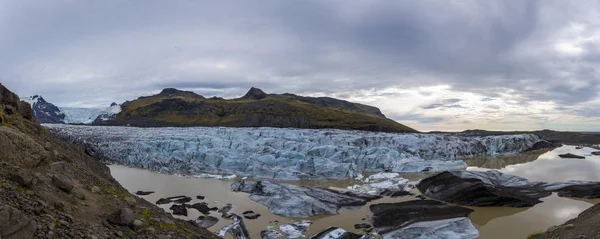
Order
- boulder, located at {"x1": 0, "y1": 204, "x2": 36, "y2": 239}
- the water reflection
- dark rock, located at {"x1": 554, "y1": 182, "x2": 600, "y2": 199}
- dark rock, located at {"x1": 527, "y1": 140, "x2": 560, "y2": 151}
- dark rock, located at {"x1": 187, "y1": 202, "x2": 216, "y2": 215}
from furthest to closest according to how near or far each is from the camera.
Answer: dark rock, located at {"x1": 527, "y1": 140, "x2": 560, "y2": 151}, the water reflection, dark rock, located at {"x1": 554, "y1": 182, "x2": 600, "y2": 199}, dark rock, located at {"x1": 187, "y1": 202, "x2": 216, "y2": 215}, boulder, located at {"x1": 0, "y1": 204, "x2": 36, "y2": 239}

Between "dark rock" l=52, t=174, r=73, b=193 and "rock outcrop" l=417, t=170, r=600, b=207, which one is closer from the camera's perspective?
"dark rock" l=52, t=174, r=73, b=193

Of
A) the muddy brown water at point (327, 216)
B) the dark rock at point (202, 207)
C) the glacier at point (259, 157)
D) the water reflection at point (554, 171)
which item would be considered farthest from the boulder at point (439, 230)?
the water reflection at point (554, 171)

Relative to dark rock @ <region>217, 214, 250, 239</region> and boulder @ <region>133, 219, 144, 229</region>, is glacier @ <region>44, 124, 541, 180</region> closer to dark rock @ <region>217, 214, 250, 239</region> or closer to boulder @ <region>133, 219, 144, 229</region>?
dark rock @ <region>217, 214, 250, 239</region>

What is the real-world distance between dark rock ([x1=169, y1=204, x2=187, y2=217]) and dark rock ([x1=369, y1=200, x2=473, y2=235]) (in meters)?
8.75

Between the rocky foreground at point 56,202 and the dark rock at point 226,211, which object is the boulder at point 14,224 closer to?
the rocky foreground at point 56,202

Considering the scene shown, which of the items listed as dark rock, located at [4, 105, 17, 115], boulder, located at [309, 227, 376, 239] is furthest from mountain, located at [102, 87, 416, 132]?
dark rock, located at [4, 105, 17, 115]

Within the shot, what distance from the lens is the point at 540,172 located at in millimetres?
35250

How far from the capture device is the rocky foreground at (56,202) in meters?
→ 4.88

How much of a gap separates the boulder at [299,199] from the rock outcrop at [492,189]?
445cm

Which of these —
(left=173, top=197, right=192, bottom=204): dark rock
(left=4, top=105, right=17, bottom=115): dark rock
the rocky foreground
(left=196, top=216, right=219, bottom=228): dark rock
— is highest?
(left=4, top=105, right=17, bottom=115): dark rock

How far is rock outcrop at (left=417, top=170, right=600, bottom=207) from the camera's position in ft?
61.7

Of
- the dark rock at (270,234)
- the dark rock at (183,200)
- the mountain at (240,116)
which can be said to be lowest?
the dark rock at (270,234)

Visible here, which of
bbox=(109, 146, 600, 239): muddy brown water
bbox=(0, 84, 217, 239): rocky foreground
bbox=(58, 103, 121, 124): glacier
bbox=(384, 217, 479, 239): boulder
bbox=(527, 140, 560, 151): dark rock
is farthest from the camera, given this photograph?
bbox=(58, 103, 121, 124): glacier

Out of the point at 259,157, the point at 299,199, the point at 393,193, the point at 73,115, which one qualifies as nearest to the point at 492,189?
the point at 393,193
